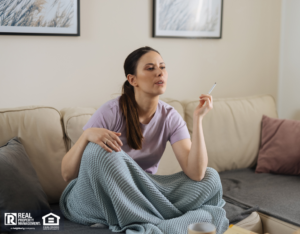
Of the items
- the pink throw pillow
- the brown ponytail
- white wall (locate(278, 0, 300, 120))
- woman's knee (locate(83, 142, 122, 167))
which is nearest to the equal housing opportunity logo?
woman's knee (locate(83, 142, 122, 167))

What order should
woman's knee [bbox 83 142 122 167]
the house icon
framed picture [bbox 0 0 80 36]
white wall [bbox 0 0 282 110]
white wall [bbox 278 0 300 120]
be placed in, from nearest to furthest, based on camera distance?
woman's knee [bbox 83 142 122 167] < the house icon < framed picture [bbox 0 0 80 36] < white wall [bbox 0 0 282 110] < white wall [bbox 278 0 300 120]

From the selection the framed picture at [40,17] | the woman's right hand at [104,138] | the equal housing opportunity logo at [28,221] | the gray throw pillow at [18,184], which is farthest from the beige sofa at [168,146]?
the framed picture at [40,17]

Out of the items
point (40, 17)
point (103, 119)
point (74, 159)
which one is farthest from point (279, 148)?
point (40, 17)

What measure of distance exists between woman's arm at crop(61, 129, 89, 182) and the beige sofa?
16 cm

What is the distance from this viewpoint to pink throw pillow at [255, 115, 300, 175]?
6.74 ft

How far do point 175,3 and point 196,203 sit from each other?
1.48m

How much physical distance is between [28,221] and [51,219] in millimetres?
99

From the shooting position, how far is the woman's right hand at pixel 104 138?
52.6 inches

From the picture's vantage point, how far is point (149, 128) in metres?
1.61

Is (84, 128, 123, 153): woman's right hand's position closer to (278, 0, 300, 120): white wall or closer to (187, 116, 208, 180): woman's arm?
(187, 116, 208, 180): woman's arm

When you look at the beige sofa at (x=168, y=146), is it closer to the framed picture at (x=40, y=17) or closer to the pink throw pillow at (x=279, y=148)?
the pink throw pillow at (x=279, y=148)

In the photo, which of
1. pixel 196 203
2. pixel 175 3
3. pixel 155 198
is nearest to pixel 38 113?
pixel 155 198

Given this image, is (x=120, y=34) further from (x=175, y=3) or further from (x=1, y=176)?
(x=1, y=176)

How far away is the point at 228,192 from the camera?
182cm
